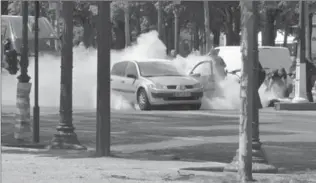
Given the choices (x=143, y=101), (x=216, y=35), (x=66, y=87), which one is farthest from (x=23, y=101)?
(x=216, y=35)

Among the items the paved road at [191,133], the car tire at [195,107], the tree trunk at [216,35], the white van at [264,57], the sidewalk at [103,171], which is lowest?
the paved road at [191,133]

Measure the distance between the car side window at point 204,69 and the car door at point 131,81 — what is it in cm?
248

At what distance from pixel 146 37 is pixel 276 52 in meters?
19.6

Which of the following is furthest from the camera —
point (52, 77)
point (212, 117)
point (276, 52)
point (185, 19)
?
point (185, 19)

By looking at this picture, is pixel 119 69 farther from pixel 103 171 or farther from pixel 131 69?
pixel 103 171

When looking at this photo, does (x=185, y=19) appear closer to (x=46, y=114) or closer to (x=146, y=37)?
(x=146, y=37)

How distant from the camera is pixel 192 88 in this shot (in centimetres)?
2603

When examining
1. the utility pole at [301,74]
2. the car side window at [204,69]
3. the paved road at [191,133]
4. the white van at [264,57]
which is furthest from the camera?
the white van at [264,57]

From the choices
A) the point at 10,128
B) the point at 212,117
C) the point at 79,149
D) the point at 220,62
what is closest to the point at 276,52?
the point at 220,62

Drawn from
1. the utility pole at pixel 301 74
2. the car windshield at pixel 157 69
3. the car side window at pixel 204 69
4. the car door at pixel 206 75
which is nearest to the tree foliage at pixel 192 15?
the car side window at pixel 204 69

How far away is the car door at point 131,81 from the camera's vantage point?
26656 millimetres

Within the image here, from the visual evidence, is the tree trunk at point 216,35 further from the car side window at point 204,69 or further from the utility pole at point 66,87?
the utility pole at point 66,87

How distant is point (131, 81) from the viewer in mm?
26828

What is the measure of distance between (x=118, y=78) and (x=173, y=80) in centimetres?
218
